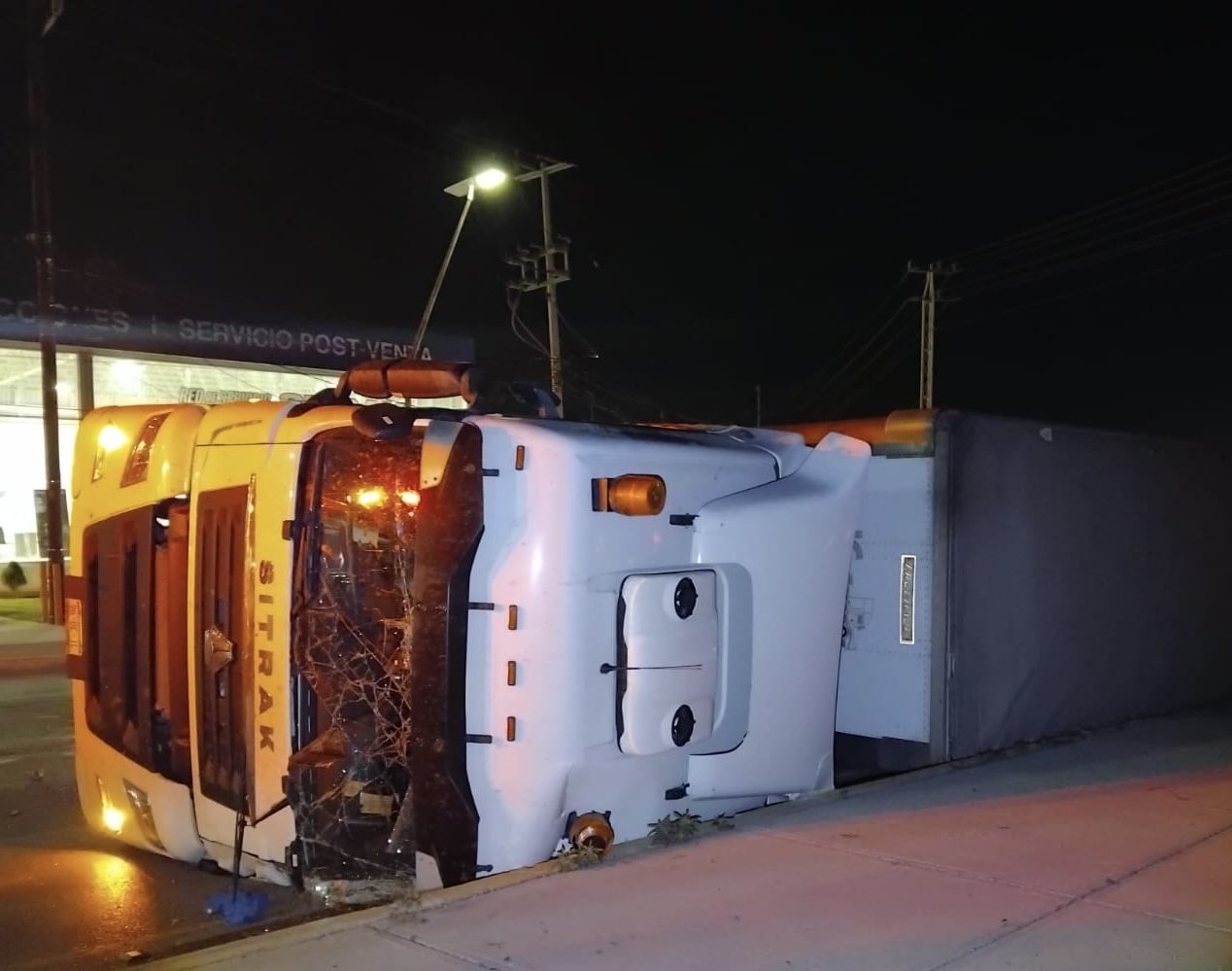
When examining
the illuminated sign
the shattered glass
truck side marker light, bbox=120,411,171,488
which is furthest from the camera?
the illuminated sign

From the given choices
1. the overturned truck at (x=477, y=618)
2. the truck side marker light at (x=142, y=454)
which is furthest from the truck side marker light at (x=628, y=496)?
the truck side marker light at (x=142, y=454)

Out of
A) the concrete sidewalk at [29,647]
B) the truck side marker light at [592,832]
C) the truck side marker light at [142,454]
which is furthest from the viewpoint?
the concrete sidewalk at [29,647]

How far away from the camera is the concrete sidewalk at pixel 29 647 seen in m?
13.4

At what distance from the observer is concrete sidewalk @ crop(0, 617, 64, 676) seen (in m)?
13.4

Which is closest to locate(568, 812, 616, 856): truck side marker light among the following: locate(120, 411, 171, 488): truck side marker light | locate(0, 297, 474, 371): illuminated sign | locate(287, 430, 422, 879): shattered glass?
locate(287, 430, 422, 879): shattered glass

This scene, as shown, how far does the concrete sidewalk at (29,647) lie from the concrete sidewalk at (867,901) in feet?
35.8

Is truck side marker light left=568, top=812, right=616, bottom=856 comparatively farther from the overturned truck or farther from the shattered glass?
the shattered glass

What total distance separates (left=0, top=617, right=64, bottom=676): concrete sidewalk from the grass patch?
2.28ft

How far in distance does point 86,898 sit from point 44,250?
12.4 m

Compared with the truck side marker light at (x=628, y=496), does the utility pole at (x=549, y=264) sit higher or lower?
higher

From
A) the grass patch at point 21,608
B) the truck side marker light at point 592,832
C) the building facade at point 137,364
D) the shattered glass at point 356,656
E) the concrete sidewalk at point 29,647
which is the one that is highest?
the building facade at point 137,364

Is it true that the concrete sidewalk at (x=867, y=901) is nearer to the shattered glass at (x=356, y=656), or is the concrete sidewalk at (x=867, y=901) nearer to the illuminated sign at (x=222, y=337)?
the shattered glass at (x=356, y=656)

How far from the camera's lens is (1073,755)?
636 centimetres

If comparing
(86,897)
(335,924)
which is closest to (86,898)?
(86,897)
